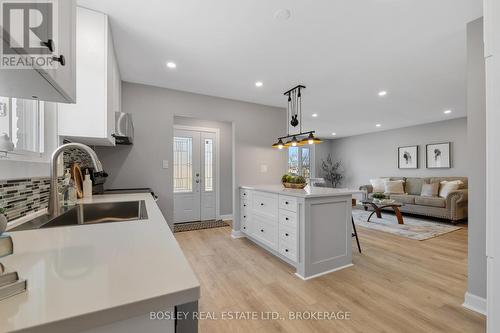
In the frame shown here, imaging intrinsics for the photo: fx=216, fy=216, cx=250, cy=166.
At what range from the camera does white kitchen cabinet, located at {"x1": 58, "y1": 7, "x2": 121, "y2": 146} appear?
1708 millimetres

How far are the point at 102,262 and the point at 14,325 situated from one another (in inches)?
9.8

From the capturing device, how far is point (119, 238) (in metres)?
0.82

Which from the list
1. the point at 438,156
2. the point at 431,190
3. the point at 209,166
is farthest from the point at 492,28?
the point at 438,156

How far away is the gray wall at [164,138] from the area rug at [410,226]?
2551 mm

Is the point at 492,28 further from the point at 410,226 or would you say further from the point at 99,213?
the point at 410,226

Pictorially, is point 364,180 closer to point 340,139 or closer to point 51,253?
point 340,139

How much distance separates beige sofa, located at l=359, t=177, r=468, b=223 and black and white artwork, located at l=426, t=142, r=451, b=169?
43cm

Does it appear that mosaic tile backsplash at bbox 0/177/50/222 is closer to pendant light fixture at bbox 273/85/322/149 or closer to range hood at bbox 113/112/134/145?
range hood at bbox 113/112/134/145

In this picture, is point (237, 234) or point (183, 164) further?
point (183, 164)

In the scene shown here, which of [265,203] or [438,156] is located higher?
[438,156]

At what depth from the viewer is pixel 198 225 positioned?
451cm

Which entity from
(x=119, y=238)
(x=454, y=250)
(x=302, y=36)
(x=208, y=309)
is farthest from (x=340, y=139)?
(x=119, y=238)

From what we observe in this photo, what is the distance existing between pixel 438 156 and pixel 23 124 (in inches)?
304

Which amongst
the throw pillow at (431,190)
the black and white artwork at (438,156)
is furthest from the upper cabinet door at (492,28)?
the black and white artwork at (438,156)
